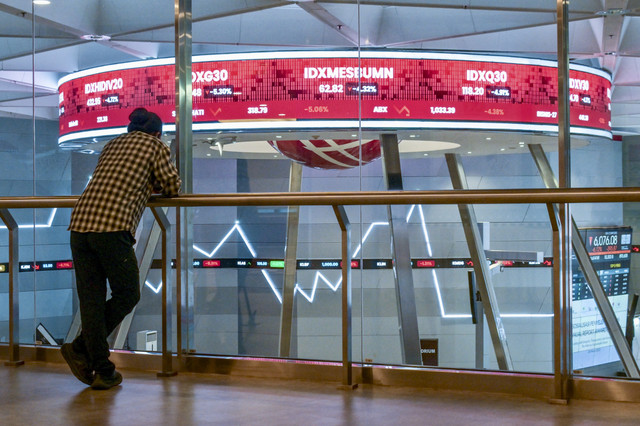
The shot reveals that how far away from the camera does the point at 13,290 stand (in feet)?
14.2

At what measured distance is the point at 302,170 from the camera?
5.16 m

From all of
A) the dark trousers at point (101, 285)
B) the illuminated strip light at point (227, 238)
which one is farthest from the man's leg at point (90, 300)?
the illuminated strip light at point (227, 238)

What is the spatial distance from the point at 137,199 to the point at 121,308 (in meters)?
0.48

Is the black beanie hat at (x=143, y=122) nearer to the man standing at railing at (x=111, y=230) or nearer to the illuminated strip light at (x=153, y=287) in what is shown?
the man standing at railing at (x=111, y=230)

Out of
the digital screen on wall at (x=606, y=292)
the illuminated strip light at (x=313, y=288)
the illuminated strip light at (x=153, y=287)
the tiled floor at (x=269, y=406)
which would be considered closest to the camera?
the tiled floor at (x=269, y=406)

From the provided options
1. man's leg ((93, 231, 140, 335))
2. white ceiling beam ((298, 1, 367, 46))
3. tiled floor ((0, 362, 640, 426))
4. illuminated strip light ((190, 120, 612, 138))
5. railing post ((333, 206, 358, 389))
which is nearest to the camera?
tiled floor ((0, 362, 640, 426))

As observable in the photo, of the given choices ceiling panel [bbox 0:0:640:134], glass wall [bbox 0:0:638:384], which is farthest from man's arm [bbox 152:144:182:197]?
ceiling panel [bbox 0:0:640:134]

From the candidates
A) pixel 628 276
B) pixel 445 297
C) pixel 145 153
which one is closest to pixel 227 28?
pixel 145 153

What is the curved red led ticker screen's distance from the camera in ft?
16.6

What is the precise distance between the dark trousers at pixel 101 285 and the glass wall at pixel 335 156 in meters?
0.48

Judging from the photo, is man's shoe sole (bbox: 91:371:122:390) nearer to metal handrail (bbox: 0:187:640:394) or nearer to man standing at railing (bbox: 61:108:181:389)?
man standing at railing (bbox: 61:108:181:389)

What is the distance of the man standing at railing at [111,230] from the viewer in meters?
3.43

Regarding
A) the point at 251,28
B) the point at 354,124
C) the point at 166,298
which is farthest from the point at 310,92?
the point at 166,298

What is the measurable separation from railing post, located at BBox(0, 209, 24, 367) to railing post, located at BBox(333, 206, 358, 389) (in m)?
1.76
